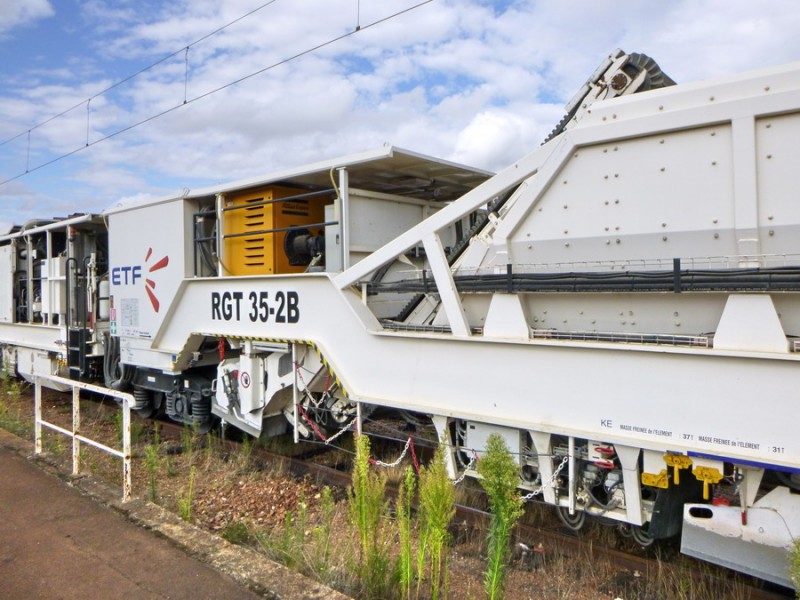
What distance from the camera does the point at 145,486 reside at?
6.16 m

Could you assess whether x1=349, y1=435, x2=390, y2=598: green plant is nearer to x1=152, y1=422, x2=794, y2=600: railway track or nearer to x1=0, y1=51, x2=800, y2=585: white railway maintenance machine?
x1=0, y1=51, x2=800, y2=585: white railway maintenance machine

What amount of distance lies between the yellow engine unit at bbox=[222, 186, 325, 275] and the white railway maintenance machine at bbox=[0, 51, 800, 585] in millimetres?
275

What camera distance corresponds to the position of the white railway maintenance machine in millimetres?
3438

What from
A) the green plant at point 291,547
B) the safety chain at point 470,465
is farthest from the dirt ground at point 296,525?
the safety chain at point 470,465

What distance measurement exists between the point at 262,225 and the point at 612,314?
3993 millimetres

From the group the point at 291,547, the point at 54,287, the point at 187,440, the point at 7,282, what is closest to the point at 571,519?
the point at 291,547

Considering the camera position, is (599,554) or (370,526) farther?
(599,554)

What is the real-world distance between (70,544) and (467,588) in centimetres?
279

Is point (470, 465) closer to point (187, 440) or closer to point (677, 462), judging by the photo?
point (677, 462)

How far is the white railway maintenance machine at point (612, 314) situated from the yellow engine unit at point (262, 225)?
10.8 inches

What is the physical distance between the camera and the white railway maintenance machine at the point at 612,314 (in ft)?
11.3

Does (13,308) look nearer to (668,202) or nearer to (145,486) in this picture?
(145,486)

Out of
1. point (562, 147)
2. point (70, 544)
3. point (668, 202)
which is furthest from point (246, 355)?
point (668, 202)

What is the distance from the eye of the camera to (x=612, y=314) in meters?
4.12
